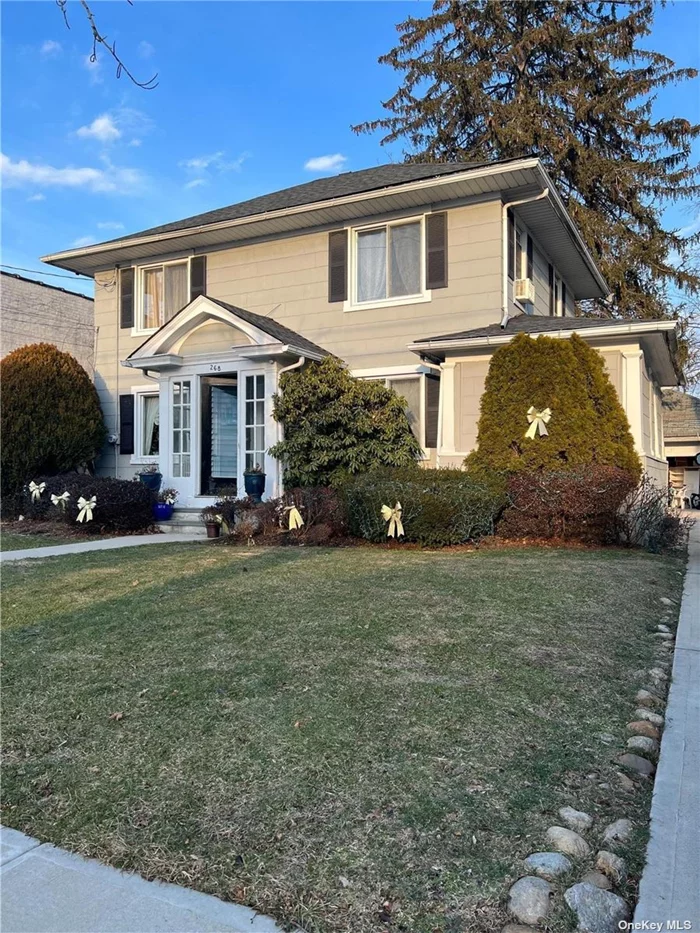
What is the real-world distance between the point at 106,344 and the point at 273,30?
35.3 ft

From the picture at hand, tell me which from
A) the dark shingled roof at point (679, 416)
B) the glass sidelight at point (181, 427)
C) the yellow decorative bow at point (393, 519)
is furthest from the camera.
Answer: the dark shingled roof at point (679, 416)

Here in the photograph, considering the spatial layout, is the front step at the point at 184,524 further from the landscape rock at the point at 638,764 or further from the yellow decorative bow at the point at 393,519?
the landscape rock at the point at 638,764

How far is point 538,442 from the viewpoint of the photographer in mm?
9250

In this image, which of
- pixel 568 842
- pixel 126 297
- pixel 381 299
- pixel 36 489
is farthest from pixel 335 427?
pixel 568 842

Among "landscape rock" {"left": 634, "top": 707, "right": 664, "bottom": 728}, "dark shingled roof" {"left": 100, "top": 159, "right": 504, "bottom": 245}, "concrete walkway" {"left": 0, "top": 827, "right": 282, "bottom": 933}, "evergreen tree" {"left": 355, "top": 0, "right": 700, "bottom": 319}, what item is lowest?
"concrete walkway" {"left": 0, "top": 827, "right": 282, "bottom": 933}

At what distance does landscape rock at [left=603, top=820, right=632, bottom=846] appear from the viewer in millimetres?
2162

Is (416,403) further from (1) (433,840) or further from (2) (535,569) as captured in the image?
(1) (433,840)

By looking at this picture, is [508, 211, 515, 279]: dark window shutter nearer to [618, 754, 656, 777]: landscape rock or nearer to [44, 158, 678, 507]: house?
[44, 158, 678, 507]: house

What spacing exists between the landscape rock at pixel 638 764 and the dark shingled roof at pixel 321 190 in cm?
1020

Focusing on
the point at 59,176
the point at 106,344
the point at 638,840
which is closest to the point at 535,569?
the point at 638,840

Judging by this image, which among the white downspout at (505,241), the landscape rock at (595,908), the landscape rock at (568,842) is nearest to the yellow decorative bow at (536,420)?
the white downspout at (505,241)

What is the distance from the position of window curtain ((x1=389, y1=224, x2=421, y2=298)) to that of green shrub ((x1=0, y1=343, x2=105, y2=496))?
6.92m

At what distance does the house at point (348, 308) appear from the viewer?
36.4 ft

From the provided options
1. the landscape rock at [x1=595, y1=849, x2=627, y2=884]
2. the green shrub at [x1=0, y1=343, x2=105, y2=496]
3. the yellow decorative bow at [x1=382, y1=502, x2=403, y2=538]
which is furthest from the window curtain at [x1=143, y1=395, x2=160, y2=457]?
the landscape rock at [x1=595, y1=849, x2=627, y2=884]
